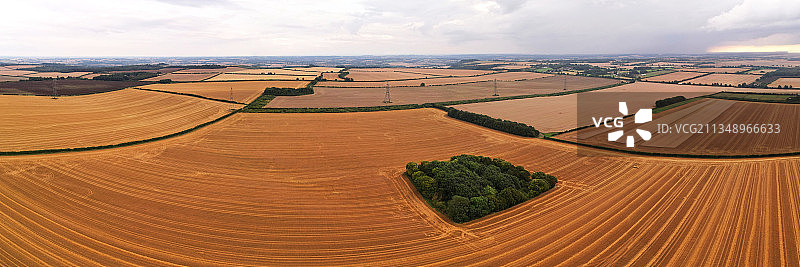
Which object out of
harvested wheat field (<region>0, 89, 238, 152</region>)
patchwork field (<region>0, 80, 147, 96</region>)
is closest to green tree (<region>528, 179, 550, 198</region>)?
harvested wheat field (<region>0, 89, 238, 152</region>)

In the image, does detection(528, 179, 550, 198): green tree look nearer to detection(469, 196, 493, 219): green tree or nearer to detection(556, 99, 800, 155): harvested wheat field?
detection(469, 196, 493, 219): green tree

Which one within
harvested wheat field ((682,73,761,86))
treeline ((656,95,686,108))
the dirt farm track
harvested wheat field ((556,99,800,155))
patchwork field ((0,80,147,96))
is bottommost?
the dirt farm track

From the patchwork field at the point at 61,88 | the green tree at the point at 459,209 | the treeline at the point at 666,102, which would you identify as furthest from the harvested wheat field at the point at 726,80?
the patchwork field at the point at 61,88

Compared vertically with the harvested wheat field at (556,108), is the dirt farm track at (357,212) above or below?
below

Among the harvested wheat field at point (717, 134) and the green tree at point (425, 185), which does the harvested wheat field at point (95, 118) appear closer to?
the green tree at point (425, 185)

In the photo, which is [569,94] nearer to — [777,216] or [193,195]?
[777,216]

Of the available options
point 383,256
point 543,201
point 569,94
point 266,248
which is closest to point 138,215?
point 266,248
